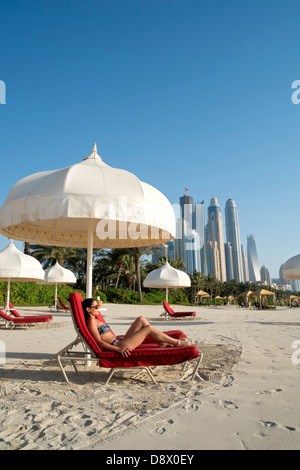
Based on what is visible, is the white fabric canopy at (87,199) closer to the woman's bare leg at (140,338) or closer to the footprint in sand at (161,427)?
the woman's bare leg at (140,338)

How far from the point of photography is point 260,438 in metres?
2.30

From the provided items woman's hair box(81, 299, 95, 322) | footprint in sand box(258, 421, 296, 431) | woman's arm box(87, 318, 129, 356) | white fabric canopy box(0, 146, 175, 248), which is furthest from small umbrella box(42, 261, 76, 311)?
footprint in sand box(258, 421, 296, 431)

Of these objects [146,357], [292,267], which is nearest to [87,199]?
[146,357]

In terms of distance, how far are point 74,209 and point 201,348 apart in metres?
3.91

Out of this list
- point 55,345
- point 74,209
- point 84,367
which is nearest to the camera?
point 74,209

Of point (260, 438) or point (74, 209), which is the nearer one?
point (260, 438)

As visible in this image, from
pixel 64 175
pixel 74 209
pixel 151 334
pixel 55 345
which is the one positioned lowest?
pixel 55 345

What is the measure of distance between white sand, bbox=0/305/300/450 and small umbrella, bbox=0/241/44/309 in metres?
7.02

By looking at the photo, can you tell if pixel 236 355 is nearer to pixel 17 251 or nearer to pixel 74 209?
pixel 74 209

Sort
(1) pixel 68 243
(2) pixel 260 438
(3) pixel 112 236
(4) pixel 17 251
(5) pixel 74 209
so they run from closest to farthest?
1. (2) pixel 260 438
2. (5) pixel 74 209
3. (3) pixel 112 236
4. (1) pixel 68 243
5. (4) pixel 17 251

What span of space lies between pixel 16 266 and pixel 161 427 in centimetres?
1039

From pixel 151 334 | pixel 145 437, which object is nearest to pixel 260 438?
pixel 145 437

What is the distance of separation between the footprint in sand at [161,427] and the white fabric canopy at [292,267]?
1086cm

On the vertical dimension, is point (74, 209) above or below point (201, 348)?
above
